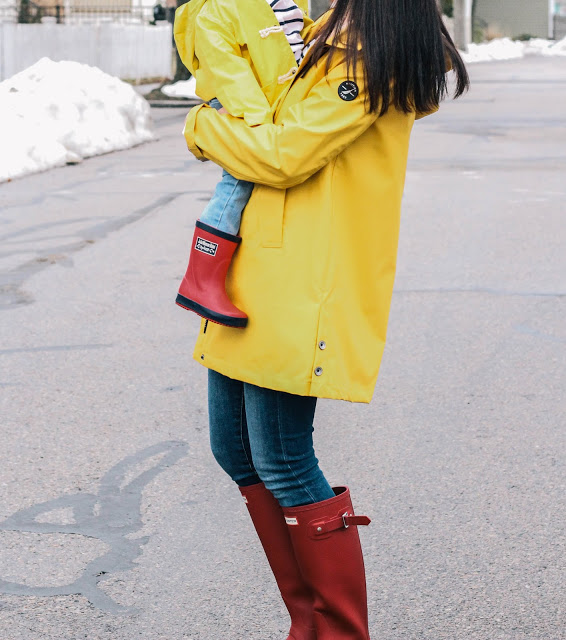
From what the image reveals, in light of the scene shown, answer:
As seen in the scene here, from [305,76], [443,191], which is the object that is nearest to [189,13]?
[305,76]

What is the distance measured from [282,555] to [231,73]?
1.12 meters

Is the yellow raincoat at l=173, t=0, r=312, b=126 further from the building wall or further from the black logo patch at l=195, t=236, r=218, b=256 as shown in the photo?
the building wall

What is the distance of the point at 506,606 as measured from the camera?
9.67 ft

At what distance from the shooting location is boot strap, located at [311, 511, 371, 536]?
7.88 feet

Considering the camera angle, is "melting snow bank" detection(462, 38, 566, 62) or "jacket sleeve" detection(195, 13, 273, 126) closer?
"jacket sleeve" detection(195, 13, 273, 126)

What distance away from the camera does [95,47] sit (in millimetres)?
28359

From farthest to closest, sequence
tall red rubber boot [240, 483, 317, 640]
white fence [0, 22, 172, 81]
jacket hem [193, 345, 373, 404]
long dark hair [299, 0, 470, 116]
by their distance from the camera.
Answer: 1. white fence [0, 22, 172, 81]
2. tall red rubber boot [240, 483, 317, 640]
3. jacket hem [193, 345, 373, 404]
4. long dark hair [299, 0, 470, 116]

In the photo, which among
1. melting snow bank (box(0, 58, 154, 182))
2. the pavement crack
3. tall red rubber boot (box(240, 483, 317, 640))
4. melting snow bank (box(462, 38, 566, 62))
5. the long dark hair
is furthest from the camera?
melting snow bank (box(462, 38, 566, 62))

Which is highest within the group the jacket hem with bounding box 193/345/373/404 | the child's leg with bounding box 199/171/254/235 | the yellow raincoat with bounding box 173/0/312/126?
the yellow raincoat with bounding box 173/0/312/126

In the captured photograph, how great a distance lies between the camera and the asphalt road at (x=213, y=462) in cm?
299

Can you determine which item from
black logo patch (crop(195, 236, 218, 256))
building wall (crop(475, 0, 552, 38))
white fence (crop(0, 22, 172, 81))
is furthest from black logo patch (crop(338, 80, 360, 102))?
building wall (crop(475, 0, 552, 38))

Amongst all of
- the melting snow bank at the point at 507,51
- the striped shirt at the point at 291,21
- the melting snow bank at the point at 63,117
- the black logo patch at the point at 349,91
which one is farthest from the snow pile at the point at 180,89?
the melting snow bank at the point at 507,51

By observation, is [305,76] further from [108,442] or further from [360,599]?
[108,442]

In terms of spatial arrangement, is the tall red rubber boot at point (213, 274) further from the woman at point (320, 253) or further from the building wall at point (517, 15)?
the building wall at point (517, 15)
